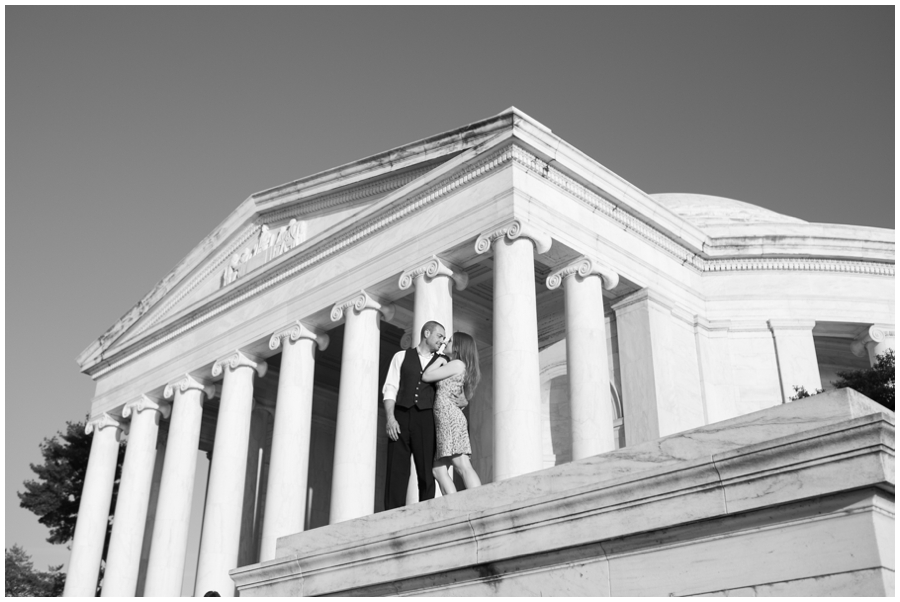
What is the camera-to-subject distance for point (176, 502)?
146ft

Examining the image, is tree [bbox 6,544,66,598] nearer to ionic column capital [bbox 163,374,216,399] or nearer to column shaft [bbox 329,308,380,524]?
ionic column capital [bbox 163,374,216,399]

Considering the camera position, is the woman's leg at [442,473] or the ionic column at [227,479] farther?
the ionic column at [227,479]

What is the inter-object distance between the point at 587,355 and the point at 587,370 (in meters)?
0.62

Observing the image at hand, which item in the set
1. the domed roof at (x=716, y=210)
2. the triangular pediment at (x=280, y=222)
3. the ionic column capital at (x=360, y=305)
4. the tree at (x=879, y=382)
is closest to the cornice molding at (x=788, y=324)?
the tree at (x=879, y=382)

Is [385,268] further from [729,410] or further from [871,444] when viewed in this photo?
[871,444]

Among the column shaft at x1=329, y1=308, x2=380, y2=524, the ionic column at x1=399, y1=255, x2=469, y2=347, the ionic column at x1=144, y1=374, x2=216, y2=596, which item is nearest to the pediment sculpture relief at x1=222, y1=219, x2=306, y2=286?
the ionic column at x1=144, y1=374, x2=216, y2=596

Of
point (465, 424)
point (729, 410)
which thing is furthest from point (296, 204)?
point (465, 424)

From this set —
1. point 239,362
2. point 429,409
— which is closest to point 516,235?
point 429,409

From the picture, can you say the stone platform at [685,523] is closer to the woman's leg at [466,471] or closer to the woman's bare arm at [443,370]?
the woman's leg at [466,471]

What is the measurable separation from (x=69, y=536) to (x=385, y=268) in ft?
141

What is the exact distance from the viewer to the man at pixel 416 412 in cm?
1777

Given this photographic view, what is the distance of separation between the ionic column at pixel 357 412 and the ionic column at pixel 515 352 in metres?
6.63

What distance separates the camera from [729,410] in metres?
39.2

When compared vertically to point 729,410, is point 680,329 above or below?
above
